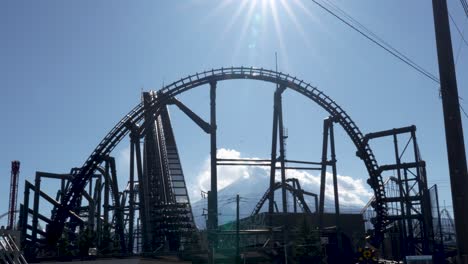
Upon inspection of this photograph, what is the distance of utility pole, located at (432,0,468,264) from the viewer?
11.6 meters

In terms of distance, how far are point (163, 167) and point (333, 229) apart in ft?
47.7

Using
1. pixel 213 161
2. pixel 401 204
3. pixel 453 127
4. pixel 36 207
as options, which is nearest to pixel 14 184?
pixel 36 207

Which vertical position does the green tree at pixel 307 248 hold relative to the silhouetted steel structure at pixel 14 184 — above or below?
below

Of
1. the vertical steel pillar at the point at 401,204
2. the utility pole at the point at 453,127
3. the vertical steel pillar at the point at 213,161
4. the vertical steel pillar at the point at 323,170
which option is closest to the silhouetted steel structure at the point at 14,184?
the vertical steel pillar at the point at 213,161

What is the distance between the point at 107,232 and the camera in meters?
40.4

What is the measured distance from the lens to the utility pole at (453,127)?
1157 cm

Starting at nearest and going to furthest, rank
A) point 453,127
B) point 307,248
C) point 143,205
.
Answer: point 453,127 < point 307,248 < point 143,205

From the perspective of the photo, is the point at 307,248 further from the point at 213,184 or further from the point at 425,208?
the point at 425,208

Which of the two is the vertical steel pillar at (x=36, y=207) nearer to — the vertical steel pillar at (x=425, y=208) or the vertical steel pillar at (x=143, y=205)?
the vertical steel pillar at (x=143, y=205)

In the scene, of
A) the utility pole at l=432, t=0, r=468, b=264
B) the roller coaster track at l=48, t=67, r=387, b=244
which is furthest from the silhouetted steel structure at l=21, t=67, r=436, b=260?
the utility pole at l=432, t=0, r=468, b=264

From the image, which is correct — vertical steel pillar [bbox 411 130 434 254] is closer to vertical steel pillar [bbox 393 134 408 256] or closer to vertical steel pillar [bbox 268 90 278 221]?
vertical steel pillar [bbox 393 134 408 256]

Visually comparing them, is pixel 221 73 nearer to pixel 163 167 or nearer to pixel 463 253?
pixel 163 167

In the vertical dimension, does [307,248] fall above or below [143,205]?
below

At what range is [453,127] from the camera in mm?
11859
